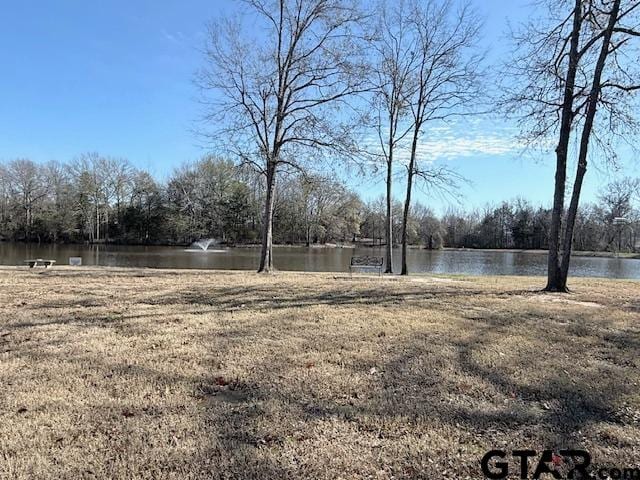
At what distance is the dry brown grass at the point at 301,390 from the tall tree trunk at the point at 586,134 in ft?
11.7

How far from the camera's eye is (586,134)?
32.0 feet

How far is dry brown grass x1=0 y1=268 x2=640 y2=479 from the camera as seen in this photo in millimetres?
2465

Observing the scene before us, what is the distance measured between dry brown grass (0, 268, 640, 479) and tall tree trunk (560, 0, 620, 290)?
3.57 metres

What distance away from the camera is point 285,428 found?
2816mm

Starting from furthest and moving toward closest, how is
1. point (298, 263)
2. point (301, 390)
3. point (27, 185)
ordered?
point (27, 185)
point (298, 263)
point (301, 390)

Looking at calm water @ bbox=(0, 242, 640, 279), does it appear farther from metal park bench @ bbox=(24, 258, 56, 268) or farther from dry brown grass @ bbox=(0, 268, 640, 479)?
dry brown grass @ bbox=(0, 268, 640, 479)

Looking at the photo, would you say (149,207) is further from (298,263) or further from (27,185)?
(298,263)

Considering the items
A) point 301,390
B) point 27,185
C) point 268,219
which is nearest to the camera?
point 301,390

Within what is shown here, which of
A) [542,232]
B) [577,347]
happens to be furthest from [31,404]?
[542,232]

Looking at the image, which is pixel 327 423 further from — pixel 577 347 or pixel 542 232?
pixel 542 232

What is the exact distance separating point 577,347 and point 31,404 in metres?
5.31

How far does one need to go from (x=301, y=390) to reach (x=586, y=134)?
942 cm

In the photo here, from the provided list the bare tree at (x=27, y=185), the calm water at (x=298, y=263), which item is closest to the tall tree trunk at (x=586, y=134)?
the calm water at (x=298, y=263)

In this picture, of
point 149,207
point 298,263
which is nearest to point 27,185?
point 149,207
